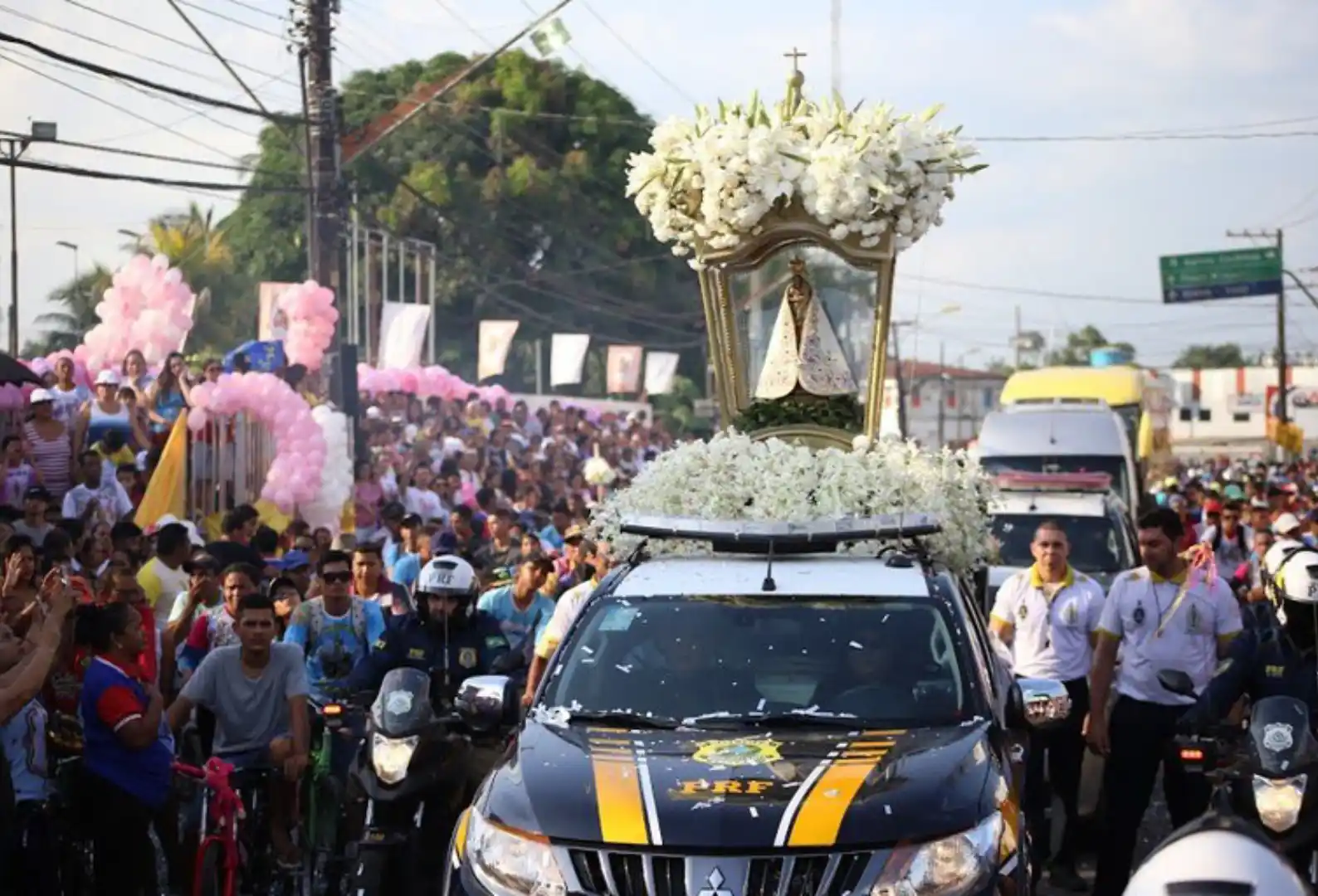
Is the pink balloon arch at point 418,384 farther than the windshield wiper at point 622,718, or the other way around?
the pink balloon arch at point 418,384

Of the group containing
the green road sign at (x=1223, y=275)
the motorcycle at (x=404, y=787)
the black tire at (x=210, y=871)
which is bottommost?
the black tire at (x=210, y=871)

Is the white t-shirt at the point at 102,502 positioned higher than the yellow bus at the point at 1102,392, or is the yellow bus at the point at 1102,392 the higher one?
the yellow bus at the point at 1102,392

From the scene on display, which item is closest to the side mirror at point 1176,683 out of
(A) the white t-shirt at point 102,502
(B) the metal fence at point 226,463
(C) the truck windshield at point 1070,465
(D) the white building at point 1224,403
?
(A) the white t-shirt at point 102,502

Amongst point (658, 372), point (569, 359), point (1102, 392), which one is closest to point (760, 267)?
point (1102, 392)

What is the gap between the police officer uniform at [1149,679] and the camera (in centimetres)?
A: 1012

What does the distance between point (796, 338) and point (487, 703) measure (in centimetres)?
601

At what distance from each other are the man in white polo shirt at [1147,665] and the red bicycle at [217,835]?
13.0 ft

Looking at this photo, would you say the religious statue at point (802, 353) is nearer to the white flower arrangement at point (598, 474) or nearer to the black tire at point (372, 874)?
the black tire at point (372, 874)

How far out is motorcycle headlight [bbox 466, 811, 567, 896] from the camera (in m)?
6.44

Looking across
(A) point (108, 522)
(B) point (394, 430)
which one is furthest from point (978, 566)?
(B) point (394, 430)

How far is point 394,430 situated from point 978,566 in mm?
22062

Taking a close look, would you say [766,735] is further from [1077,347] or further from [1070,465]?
[1077,347]

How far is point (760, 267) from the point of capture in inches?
535

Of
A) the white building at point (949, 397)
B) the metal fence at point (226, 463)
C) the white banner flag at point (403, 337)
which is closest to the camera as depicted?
the metal fence at point (226, 463)
